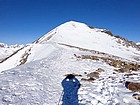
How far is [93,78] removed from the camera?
15.9m

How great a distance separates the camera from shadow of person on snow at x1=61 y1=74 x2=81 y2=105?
1052 centimetres

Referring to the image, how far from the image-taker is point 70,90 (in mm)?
12734

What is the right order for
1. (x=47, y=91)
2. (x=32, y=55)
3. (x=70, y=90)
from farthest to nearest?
(x=32, y=55), (x=70, y=90), (x=47, y=91)

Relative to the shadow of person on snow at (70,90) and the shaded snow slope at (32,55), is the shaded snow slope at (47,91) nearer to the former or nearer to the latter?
the shadow of person on snow at (70,90)

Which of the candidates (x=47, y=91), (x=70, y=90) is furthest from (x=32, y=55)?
(x=47, y=91)

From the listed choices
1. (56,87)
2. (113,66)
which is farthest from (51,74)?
(113,66)

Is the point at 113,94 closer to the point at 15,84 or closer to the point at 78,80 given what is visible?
the point at 78,80

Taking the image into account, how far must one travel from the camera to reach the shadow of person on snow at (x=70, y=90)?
34.5 ft

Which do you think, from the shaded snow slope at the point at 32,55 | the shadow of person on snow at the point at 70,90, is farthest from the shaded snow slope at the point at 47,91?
the shaded snow slope at the point at 32,55

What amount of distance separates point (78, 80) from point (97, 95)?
13.9ft

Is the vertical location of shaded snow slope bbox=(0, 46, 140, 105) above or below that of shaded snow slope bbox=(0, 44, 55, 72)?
below

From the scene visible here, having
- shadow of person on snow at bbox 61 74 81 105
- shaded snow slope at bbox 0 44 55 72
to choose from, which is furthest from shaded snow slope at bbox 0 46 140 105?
shaded snow slope at bbox 0 44 55 72

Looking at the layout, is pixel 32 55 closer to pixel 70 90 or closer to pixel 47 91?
pixel 70 90

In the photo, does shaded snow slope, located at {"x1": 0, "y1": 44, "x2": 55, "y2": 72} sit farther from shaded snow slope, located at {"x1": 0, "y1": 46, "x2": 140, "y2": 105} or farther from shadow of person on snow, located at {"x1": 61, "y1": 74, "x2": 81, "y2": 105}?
shaded snow slope, located at {"x1": 0, "y1": 46, "x2": 140, "y2": 105}
